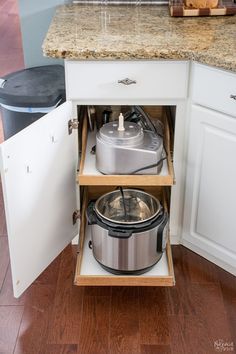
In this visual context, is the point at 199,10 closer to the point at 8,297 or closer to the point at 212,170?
the point at 212,170

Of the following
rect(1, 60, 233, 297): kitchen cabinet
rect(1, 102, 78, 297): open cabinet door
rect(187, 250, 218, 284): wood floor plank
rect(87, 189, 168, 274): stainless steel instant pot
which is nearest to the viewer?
rect(1, 102, 78, 297): open cabinet door

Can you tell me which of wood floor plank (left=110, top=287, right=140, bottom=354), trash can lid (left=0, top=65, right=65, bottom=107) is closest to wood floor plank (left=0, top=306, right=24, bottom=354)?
wood floor plank (left=110, top=287, right=140, bottom=354)

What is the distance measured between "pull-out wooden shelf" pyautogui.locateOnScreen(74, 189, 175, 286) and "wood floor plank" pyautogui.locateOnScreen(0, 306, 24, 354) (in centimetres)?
24

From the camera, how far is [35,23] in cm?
229

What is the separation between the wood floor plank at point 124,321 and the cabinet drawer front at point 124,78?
28.7 inches

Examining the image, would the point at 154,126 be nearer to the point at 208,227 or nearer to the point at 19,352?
the point at 208,227

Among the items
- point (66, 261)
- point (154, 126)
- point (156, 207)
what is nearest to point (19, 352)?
point (66, 261)

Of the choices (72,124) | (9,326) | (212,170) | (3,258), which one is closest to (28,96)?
(72,124)

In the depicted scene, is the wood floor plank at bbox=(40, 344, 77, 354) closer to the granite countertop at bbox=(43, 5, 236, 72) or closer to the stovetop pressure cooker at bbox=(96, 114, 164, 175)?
the stovetop pressure cooker at bbox=(96, 114, 164, 175)

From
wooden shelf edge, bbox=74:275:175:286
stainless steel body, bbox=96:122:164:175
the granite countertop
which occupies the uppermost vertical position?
the granite countertop

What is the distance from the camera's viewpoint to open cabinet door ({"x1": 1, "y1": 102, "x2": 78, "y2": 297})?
5.23 feet

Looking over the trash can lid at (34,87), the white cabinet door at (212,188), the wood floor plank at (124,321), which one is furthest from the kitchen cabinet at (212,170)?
the trash can lid at (34,87)

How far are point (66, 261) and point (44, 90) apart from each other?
2.32 feet

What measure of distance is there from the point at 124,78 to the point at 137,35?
0.19 meters
